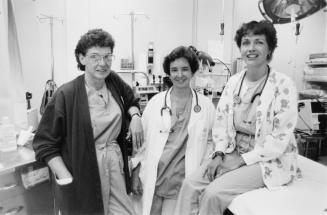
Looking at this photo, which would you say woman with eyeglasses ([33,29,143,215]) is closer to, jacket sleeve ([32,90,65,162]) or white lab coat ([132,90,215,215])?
jacket sleeve ([32,90,65,162])

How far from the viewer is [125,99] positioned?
144 cm

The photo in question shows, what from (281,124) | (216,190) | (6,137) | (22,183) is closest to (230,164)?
(216,190)

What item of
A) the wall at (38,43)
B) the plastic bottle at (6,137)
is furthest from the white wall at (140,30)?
the plastic bottle at (6,137)

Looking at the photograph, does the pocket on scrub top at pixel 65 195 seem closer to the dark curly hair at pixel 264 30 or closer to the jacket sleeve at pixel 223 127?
the jacket sleeve at pixel 223 127

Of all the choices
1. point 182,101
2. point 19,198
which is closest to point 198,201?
point 182,101

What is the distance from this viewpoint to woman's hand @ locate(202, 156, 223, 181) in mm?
1320

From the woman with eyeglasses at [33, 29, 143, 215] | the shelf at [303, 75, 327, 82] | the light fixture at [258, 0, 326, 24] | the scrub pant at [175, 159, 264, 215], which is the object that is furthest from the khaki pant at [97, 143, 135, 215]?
the shelf at [303, 75, 327, 82]

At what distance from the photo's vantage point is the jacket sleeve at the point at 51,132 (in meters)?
1.16

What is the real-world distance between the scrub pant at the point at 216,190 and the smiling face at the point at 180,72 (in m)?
0.56

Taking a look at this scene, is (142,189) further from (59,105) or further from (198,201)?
(59,105)

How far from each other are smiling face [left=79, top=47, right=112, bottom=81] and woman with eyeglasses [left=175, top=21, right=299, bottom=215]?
2.18 feet

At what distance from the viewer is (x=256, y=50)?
50.9 inches

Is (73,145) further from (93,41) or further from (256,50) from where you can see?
(256,50)

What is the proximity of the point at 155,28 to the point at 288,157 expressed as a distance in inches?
104
